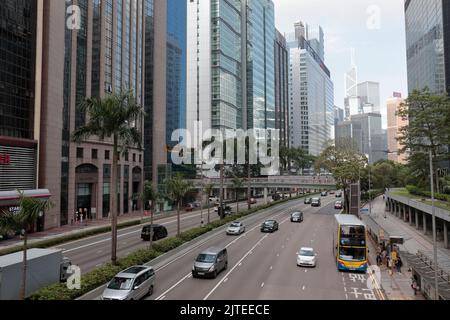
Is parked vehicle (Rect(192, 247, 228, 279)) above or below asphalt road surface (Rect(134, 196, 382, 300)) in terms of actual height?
above

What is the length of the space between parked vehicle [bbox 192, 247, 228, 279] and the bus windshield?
991cm

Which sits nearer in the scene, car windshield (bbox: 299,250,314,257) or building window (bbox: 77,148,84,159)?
car windshield (bbox: 299,250,314,257)

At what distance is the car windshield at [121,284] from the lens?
1912 centimetres

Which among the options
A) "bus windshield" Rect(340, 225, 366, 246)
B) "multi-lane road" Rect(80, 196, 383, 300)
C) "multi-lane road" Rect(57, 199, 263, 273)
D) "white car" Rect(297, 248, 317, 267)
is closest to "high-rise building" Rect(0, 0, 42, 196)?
"multi-lane road" Rect(57, 199, 263, 273)

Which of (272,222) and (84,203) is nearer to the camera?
(272,222)

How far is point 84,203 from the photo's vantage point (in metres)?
62.4

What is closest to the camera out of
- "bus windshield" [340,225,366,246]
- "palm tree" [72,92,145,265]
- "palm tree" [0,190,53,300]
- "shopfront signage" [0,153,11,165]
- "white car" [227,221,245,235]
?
"palm tree" [0,190,53,300]

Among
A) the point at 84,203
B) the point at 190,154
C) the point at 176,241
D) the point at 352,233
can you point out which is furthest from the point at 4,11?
the point at 190,154

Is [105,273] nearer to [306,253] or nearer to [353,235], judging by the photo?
[306,253]

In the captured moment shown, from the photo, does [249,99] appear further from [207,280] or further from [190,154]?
[207,280]

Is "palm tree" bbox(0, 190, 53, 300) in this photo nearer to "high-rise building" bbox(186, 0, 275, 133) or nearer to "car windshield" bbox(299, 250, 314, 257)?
"car windshield" bbox(299, 250, 314, 257)

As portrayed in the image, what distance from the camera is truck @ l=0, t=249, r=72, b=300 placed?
18.7 m

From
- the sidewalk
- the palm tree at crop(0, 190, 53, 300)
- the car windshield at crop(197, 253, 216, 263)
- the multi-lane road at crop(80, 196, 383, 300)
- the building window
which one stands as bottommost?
the sidewalk
